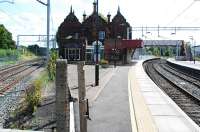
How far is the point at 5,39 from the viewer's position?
104312 mm

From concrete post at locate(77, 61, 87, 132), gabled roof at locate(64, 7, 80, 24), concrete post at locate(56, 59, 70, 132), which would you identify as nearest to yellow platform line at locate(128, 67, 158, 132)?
concrete post at locate(77, 61, 87, 132)

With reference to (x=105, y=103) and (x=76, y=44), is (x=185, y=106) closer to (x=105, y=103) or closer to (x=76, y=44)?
(x=105, y=103)

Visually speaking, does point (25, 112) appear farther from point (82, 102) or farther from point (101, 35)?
point (101, 35)

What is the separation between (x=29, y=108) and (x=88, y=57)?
65301 mm

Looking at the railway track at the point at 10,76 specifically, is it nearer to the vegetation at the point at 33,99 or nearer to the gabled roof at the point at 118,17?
the vegetation at the point at 33,99

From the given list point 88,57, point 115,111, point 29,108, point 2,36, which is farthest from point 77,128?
point 2,36

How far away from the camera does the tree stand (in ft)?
332

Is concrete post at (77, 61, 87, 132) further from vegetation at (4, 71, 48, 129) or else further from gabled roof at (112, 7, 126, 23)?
gabled roof at (112, 7, 126, 23)

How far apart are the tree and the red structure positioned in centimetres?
3350

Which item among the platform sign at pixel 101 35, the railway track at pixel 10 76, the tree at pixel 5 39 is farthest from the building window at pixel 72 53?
the railway track at pixel 10 76

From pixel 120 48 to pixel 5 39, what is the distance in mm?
39308

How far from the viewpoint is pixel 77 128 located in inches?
480

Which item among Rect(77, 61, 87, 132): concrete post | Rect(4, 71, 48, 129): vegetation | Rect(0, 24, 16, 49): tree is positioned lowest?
Rect(4, 71, 48, 129): vegetation

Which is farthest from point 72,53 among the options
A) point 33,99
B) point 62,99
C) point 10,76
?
point 62,99
